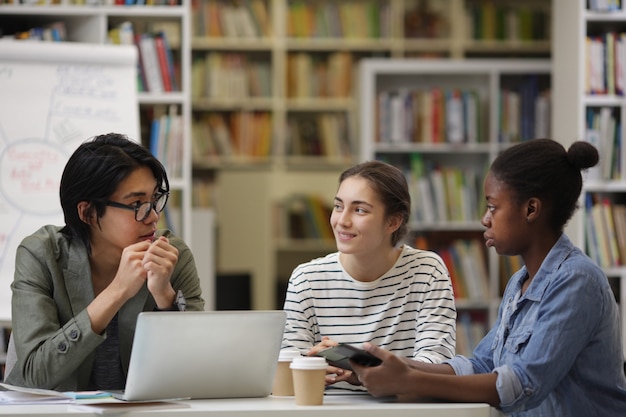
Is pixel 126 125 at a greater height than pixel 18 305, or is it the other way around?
pixel 126 125

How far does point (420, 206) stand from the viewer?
5422 millimetres

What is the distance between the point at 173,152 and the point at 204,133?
2423 mm

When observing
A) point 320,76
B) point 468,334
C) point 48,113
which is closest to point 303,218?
point 320,76

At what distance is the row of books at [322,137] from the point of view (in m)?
6.66

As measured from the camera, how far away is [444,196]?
5441mm

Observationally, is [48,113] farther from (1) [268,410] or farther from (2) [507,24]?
(2) [507,24]

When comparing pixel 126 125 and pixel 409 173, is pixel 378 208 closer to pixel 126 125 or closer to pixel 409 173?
pixel 126 125

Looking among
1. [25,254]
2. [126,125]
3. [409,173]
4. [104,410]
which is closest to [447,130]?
[409,173]

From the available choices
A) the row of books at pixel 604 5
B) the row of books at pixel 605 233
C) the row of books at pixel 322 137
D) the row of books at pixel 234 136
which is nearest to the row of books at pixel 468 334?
the row of books at pixel 605 233

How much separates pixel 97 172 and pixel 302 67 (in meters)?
4.46

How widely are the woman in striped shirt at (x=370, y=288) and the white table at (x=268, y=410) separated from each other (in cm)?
56

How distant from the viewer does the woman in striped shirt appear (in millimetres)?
2439

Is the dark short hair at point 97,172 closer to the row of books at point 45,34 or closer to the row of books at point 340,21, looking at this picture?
the row of books at point 45,34

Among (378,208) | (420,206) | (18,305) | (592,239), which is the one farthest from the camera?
(420,206)
